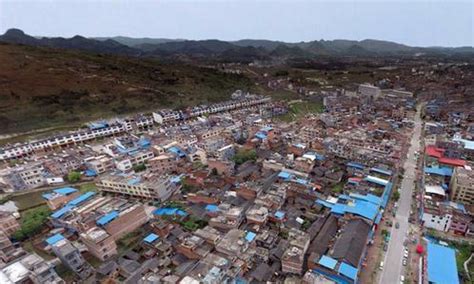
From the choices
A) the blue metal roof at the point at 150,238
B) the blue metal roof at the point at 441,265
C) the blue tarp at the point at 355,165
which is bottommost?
the blue metal roof at the point at 150,238

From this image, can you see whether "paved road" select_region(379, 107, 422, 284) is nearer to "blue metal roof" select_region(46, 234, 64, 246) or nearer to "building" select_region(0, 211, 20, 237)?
"blue metal roof" select_region(46, 234, 64, 246)

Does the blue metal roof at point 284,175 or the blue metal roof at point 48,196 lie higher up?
the blue metal roof at point 284,175

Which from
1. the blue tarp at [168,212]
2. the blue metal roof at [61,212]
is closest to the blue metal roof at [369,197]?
the blue tarp at [168,212]

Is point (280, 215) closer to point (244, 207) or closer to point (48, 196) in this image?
point (244, 207)

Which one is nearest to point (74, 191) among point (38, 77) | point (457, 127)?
point (38, 77)

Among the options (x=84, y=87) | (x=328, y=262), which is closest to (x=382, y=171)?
(x=328, y=262)

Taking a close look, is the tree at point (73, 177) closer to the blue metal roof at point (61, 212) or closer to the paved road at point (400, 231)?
the blue metal roof at point (61, 212)
